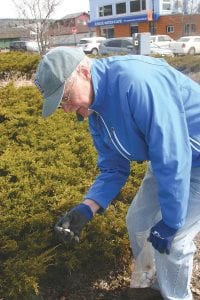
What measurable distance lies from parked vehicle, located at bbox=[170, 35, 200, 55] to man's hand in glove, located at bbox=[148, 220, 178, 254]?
27250 millimetres

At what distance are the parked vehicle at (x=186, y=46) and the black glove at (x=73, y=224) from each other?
88.7ft

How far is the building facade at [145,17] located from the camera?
143 feet

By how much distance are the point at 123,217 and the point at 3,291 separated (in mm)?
1008

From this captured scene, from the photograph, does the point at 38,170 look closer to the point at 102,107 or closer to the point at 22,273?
the point at 22,273

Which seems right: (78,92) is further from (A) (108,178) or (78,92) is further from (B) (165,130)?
(A) (108,178)

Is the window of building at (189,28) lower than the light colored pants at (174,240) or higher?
lower

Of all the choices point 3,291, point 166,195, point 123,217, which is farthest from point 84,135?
point 166,195

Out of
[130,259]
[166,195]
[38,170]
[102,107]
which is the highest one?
[102,107]

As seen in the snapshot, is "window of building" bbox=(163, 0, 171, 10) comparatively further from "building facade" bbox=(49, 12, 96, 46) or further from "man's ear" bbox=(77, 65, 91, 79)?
"man's ear" bbox=(77, 65, 91, 79)

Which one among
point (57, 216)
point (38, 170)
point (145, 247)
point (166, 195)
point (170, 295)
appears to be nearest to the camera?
point (166, 195)

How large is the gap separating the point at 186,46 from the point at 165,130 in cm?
2813

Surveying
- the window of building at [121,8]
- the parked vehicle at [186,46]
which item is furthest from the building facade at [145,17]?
the parked vehicle at [186,46]

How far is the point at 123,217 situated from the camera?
10.6ft

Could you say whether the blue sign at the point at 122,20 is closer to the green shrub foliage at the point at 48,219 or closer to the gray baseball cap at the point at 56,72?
the green shrub foliage at the point at 48,219
